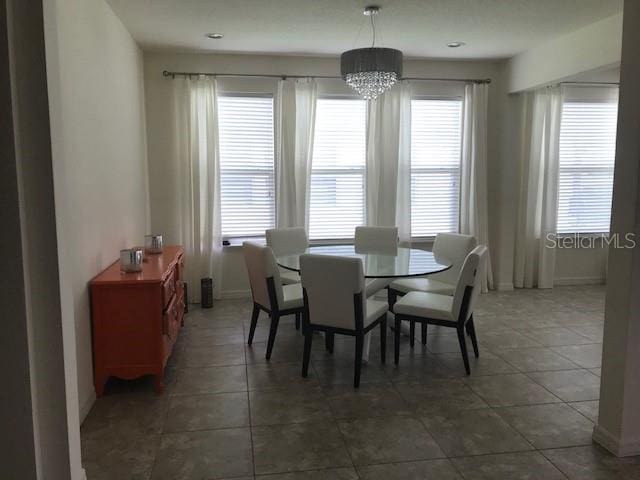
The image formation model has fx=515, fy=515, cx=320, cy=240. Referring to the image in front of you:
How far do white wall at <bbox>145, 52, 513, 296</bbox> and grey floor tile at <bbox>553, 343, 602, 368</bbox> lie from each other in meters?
3.21

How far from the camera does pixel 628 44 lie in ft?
7.77

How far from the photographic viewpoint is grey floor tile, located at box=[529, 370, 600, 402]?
3197 millimetres

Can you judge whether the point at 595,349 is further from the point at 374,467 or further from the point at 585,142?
the point at 585,142

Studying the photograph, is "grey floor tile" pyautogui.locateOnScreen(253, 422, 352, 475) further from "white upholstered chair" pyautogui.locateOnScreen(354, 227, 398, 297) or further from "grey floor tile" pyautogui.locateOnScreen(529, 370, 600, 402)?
"white upholstered chair" pyautogui.locateOnScreen(354, 227, 398, 297)

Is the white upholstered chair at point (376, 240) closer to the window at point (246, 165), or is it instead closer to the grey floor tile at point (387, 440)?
the window at point (246, 165)

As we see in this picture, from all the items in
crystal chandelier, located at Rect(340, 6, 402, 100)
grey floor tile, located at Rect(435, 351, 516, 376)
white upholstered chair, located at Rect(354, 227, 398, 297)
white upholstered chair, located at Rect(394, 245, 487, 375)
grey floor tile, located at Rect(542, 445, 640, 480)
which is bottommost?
grey floor tile, located at Rect(542, 445, 640, 480)

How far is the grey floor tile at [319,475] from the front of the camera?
2328 mm

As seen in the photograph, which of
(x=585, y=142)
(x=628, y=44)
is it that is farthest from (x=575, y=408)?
(x=585, y=142)

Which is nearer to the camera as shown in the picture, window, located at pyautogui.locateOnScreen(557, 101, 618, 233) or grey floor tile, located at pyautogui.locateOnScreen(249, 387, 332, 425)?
grey floor tile, located at pyautogui.locateOnScreen(249, 387, 332, 425)

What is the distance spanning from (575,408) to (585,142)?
4.21 m

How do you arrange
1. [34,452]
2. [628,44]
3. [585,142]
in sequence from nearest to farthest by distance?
[34,452] → [628,44] → [585,142]

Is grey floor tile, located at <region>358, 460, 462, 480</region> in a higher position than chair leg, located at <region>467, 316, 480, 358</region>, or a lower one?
lower

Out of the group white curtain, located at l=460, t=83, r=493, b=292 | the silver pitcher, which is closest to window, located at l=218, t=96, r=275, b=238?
white curtain, located at l=460, t=83, r=493, b=292

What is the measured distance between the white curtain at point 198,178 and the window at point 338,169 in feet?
3.54
